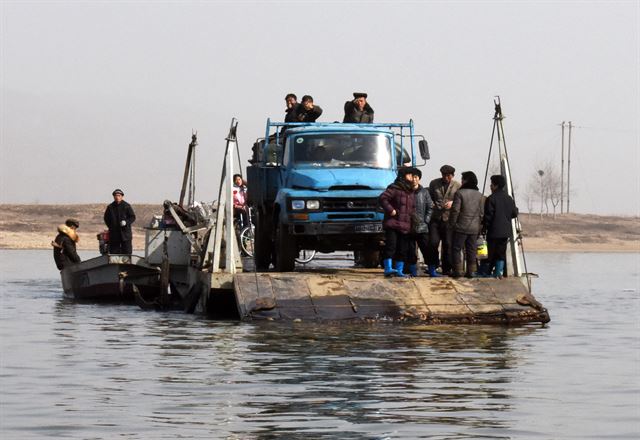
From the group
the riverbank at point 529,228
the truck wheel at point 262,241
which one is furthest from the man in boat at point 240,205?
the riverbank at point 529,228

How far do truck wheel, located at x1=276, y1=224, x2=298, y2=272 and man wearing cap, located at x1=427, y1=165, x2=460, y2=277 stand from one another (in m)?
2.11

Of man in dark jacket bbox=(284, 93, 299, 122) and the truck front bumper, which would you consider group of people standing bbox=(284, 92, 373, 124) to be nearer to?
man in dark jacket bbox=(284, 93, 299, 122)

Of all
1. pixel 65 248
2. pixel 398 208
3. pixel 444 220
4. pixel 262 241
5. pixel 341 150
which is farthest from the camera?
pixel 65 248

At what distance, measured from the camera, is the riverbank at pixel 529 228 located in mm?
99250

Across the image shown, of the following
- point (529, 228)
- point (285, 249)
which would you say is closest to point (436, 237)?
point (285, 249)

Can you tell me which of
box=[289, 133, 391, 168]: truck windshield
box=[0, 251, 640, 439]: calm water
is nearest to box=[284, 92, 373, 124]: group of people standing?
box=[289, 133, 391, 168]: truck windshield

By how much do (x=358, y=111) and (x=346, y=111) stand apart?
29cm

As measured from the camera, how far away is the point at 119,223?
94.9ft

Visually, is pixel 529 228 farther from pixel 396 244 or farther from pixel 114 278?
pixel 396 244

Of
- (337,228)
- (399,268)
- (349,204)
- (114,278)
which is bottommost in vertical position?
(114,278)

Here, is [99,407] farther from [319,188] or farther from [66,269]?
[66,269]

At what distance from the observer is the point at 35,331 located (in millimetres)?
20891

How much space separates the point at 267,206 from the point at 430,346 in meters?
7.04

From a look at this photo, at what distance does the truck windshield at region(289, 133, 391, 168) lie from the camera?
2306 centimetres
